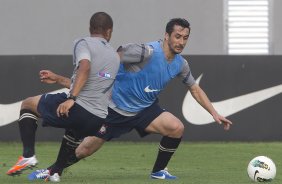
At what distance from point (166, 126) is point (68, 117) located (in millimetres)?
1561

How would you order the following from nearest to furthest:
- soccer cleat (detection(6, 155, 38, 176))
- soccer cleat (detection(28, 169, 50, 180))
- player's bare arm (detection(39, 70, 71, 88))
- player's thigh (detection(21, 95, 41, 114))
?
player's bare arm (detection(39, 70, 71, 88)) < soccer cleat (detection(6, 155, 38, 176)) < player's thigh (detection(21, 95, 41, 114)) < soccer cleat (detection(28, 169, 50, 180))

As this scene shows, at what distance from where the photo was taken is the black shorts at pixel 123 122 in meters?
11.1

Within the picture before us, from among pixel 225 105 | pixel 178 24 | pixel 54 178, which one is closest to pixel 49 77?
pixel 54 178

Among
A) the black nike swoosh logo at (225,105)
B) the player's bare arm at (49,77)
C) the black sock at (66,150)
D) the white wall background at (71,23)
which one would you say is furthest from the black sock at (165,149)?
the white wall background at (71,23)

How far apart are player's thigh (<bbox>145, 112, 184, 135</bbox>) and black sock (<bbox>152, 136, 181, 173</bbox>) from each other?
3.7 inches

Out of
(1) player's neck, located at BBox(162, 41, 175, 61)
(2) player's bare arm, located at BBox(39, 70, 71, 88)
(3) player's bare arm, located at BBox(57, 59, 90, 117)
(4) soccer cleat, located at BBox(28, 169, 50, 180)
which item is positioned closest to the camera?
(3) player's bare arm, located at BBox(57, 59, 90, 117)

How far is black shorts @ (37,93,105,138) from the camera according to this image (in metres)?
9.83

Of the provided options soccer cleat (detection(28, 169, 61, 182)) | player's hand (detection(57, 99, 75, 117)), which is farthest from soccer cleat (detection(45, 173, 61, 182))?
player's hand (detection(57, 99, 75, 117))

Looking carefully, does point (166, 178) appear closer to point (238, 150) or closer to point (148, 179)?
point (148, 179)

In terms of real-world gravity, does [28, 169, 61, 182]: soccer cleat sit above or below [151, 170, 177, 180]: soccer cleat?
above

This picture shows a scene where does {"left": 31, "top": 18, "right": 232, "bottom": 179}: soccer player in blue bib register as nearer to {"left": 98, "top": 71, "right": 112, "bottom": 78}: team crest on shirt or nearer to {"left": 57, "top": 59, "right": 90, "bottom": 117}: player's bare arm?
{"left": 98, "top": 71, "right": 112, "bottom": 78}: team crest on shirt

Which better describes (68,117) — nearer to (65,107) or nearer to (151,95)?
(65,107)

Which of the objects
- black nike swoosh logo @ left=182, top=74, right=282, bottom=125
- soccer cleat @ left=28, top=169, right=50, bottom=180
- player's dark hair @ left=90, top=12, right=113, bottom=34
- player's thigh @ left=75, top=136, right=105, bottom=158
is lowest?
black nike swoosh logo @ left=182, top=74, right=282, bottom=125

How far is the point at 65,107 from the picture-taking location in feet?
31.6
